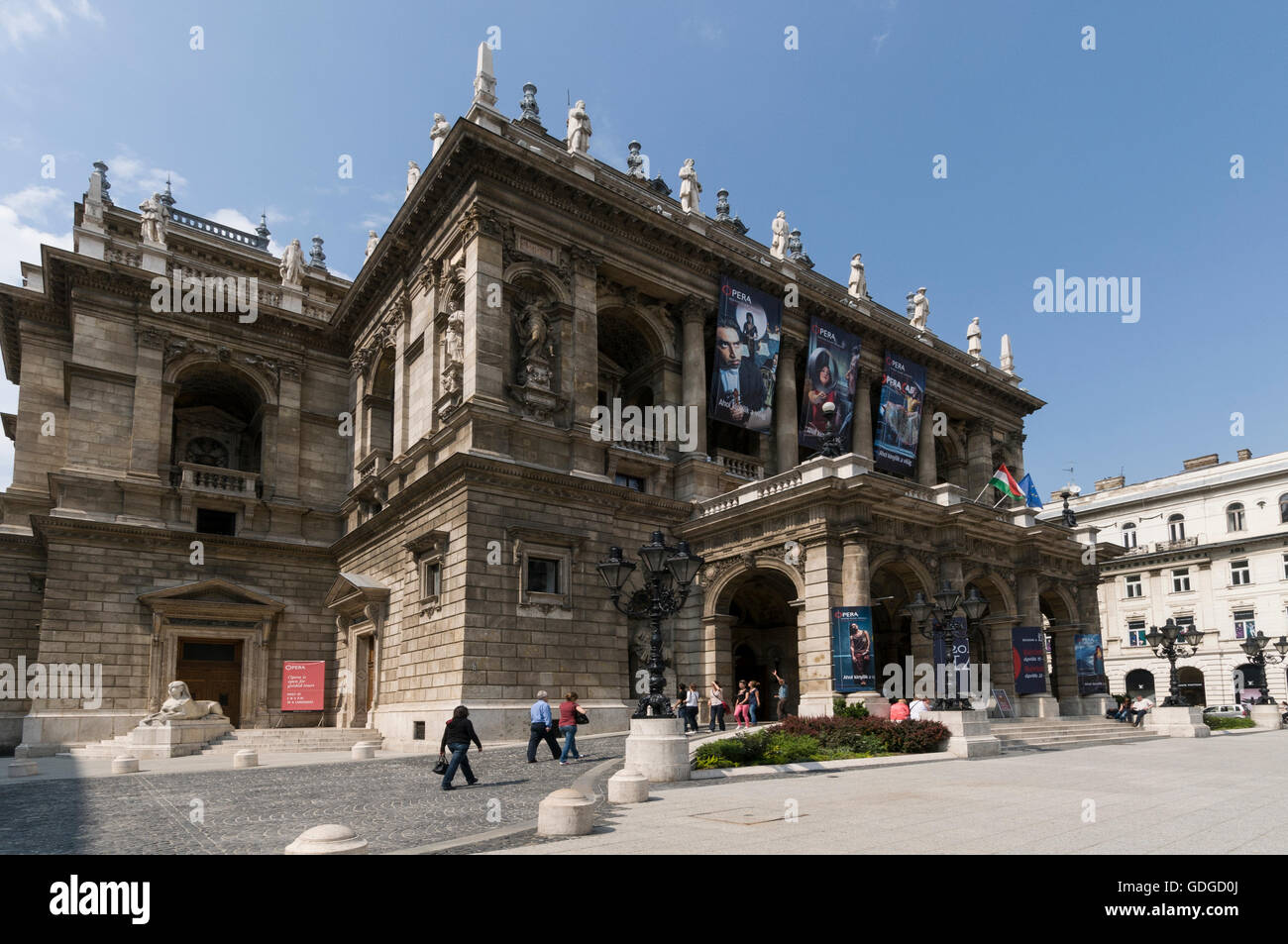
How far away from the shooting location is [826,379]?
3634cm

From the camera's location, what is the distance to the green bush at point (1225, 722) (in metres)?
34.4

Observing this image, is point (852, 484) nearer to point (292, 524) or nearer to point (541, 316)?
point (541, 316)

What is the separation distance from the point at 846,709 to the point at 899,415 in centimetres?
1945

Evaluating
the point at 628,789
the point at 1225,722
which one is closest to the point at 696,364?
the point at 628,789

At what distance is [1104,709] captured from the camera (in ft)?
119

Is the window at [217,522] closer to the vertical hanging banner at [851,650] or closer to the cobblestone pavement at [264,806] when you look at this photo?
the cobblestone pavement at [264,806]

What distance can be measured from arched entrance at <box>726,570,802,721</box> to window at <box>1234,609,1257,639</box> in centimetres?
4180

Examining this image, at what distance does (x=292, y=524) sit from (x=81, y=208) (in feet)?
51.8

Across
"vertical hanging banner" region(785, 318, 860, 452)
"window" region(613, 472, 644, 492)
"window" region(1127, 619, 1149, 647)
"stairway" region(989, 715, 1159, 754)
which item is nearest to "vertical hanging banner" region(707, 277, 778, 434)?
"vertical hanging banner" region(785, 318, 860, 452)

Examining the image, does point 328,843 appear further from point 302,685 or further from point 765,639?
point 765,639

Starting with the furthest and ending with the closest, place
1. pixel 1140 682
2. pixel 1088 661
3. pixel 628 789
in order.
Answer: pixel 1140 682 → pixel 1088 661 → pixel 628 789

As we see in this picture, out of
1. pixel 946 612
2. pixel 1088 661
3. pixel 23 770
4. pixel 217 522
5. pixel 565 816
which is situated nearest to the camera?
pixel 565 816

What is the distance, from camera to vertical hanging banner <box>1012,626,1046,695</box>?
32.3 metres
